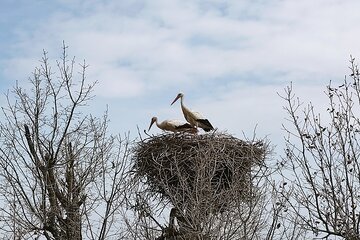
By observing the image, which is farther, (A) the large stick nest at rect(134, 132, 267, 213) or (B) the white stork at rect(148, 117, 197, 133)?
(B) the white stork at rect(148, 117, 197, 133)

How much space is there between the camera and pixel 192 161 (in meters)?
9.60

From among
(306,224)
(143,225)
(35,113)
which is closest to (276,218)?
(306,224)

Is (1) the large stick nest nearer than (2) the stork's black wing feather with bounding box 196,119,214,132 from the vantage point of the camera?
Yes

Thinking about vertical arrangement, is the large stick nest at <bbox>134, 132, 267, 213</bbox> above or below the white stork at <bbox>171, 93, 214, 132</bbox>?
below

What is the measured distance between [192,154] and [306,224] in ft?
9.60

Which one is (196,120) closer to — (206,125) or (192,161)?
(206,125)

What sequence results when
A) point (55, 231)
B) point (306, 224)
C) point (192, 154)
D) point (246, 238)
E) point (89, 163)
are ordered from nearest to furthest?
point (306, 224)
point (246, 238)
point (192, 154)
point (55, 231)
point (89, 163)

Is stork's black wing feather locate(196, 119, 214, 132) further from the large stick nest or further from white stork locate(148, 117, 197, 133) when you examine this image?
the large stick nest

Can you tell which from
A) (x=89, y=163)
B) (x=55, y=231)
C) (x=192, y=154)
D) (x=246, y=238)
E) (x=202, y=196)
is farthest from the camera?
(x=89, y=163)

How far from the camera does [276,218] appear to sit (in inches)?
310

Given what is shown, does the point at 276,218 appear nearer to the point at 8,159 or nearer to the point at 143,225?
the point at 143,225

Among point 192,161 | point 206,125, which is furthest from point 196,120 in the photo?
point 192,161

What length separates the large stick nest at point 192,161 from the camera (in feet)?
30.8

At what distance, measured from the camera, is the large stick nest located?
9.38m
